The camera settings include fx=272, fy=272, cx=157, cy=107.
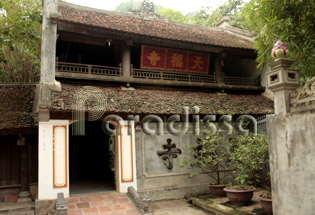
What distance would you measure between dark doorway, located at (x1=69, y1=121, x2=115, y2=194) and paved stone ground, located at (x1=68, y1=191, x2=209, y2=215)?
2329 mm

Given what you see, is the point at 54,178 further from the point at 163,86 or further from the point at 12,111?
the point at 163,86

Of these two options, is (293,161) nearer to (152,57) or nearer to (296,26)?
(296,26)

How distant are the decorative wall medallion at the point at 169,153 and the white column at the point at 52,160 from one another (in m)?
2.92

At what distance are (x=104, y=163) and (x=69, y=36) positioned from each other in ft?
19.9

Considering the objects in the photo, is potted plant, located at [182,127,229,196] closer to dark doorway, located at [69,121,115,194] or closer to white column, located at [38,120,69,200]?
dark doorway, located at [69,121,115,194]

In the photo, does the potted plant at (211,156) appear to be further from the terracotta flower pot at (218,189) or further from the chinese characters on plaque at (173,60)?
the chinese characters on plaque at (173,60)

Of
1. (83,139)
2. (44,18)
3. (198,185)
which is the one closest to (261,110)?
(198,185)

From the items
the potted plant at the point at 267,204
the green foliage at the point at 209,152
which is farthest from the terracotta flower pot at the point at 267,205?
the green foliage at the point at 209,152

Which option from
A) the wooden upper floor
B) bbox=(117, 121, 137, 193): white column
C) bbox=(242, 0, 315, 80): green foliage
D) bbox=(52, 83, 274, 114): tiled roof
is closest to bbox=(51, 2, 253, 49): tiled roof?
the wooden upper floor

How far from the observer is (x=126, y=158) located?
25.6 ft

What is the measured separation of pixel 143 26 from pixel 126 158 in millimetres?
5583

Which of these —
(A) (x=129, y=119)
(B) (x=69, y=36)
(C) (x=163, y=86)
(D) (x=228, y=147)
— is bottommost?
(D) (x=228, y=147)

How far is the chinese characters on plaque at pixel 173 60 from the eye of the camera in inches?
397

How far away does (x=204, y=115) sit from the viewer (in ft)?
29.9
